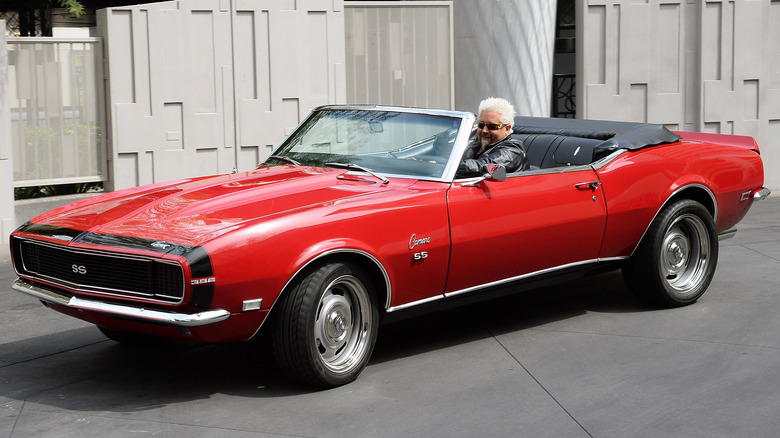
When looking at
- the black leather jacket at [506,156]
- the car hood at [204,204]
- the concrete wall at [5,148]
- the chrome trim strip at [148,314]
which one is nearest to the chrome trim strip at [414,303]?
the car hood at [204,204]

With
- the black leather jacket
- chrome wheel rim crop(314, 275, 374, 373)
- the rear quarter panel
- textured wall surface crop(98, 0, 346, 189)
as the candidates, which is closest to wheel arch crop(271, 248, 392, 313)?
chrome wheel rim crop(314, 275, 374, 373)

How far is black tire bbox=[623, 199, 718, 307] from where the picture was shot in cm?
730

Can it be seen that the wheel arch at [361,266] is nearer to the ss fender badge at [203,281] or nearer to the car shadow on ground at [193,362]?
the ss fender badge at [203,281]

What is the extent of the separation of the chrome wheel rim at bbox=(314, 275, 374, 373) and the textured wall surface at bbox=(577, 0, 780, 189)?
26.8 ft

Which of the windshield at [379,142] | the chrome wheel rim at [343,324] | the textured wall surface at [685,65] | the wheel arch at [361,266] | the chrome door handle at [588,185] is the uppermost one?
the textured wall surface at [685,65]

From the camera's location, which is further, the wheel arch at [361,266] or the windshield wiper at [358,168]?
the windshield wiper at [358,168]

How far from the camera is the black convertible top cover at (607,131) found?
7.36 m

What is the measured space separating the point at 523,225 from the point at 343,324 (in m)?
1.42

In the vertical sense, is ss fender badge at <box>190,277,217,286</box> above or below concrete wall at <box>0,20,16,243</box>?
below

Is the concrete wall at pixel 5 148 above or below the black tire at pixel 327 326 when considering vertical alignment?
above

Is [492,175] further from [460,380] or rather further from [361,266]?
[460,380]

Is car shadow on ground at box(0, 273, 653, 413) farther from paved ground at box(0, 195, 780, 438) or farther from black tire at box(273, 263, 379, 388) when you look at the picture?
black tire at box(273, 263, 379, 388)

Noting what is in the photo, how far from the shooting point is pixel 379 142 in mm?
6680

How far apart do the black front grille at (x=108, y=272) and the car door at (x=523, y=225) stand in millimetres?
1709
